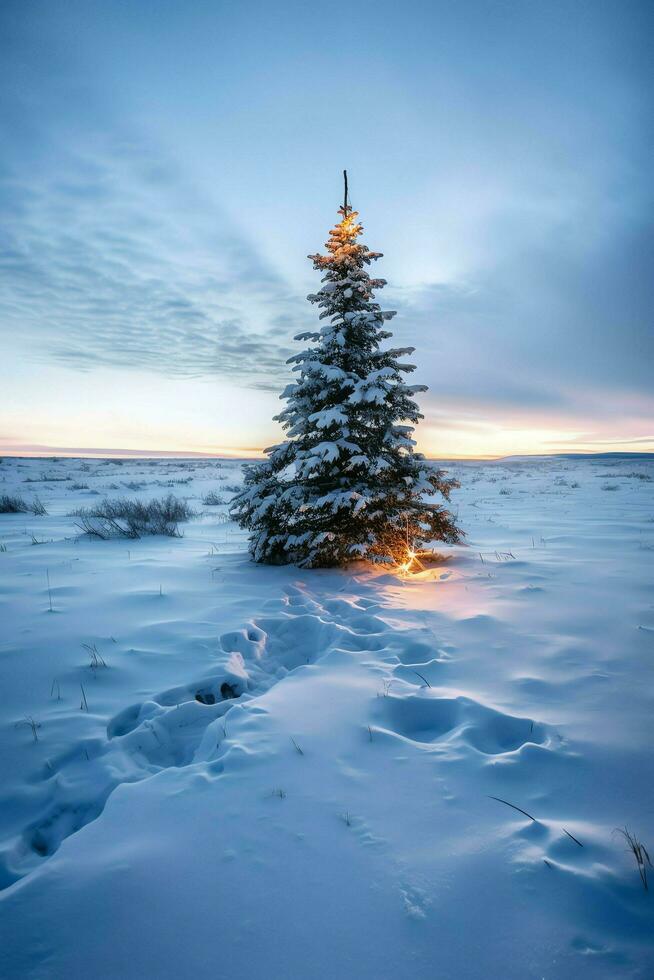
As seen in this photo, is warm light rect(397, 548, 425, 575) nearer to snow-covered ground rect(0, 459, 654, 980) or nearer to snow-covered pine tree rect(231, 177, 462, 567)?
snow-covered pine tree rect(231, 177, 462, 567)

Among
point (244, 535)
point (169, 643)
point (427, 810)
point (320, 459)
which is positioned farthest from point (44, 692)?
point (244, 535)

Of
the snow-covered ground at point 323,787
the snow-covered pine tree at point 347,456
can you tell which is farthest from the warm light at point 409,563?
the snow-covered ground at point 323,787

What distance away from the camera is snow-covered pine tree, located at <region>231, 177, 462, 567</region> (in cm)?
623

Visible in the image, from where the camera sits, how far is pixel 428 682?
124 inches

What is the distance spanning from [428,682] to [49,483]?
26080mm

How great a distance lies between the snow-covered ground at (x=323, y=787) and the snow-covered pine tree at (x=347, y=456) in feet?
5.57

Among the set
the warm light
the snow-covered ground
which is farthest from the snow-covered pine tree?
the snow-covered ground

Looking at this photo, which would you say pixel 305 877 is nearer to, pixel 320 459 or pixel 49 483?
pixel 320 459

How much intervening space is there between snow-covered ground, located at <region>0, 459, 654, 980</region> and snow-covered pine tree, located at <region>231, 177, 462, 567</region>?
1696mm

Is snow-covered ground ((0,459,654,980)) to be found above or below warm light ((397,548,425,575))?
below

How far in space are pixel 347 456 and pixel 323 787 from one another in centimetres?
466

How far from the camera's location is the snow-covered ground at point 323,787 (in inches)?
56.9

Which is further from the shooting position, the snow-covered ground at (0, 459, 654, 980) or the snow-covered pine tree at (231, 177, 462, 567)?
the snow-covered pine tree at (231, 177, 462, 567)

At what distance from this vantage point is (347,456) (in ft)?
20.9
